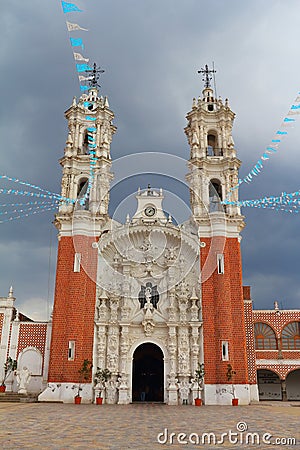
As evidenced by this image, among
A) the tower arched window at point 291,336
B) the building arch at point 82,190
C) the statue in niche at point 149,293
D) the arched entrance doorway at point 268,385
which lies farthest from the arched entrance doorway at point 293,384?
the building arch at point 82,190

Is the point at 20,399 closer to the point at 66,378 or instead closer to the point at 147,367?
the point at 66,378

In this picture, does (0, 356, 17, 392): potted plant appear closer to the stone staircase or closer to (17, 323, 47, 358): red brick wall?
(17, 323, 47, 358): red brick wall

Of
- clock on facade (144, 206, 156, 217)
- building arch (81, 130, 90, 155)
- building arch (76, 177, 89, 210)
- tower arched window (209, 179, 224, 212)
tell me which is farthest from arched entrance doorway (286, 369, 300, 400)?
building arch (81, 130, 90, 155)

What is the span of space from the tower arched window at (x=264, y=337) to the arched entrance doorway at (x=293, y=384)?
379 centimetres

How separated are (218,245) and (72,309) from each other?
34.8 feet

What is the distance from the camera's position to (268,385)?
3497 centimetres

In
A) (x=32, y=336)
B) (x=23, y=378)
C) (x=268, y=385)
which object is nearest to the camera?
(x=23, y=378)

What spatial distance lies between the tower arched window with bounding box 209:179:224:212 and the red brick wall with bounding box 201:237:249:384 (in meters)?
2.64

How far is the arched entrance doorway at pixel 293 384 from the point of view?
3503cm

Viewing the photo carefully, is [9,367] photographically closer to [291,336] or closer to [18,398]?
[18,398]

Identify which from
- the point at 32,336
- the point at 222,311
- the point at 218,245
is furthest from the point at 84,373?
the point at 218,245

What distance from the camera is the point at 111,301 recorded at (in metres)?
28.5

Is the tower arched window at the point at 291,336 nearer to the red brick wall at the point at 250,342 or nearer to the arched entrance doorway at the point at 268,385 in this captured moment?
the arched entrance doorway at the point at 268,385

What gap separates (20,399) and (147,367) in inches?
349
